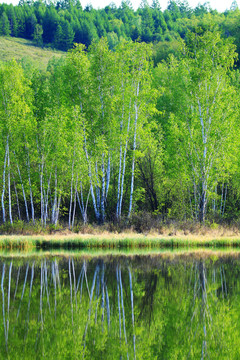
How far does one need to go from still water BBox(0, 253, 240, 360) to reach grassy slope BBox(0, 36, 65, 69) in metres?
79.9

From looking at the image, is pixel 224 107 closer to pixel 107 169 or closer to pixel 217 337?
pixel 107 169

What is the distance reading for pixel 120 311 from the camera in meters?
10.3

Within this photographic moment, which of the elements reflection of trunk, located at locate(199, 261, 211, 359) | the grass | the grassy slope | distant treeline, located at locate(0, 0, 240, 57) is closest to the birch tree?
the grass

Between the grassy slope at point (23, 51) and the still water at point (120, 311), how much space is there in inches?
3147

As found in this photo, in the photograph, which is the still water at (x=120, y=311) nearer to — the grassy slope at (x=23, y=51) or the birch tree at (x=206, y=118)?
the birch tree at (x=206, y=118)

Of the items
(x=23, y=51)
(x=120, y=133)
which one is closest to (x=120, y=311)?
(x=120, y=133)

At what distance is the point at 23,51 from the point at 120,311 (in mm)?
98128

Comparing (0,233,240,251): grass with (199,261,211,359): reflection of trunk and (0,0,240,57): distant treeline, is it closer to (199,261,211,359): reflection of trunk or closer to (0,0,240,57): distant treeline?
(199,261,211,359): reflection of trunk

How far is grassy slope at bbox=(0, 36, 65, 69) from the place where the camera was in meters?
94.4

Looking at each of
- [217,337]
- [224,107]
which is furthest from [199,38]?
[217,337]

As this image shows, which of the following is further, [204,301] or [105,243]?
[105,243]

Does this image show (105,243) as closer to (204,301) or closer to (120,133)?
(120,133)

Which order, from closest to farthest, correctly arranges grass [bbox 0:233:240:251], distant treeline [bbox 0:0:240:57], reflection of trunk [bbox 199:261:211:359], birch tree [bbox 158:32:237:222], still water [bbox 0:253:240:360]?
1. still water [bbox 0:253:240:360]
2. reflection of trunk [bbox 199:261:211:359]
3. grass [bbox 0:233:240:251]
4. birch tree [bbox 158:32:237:222]
5. distant treeline [bbox 0:0:240:57]

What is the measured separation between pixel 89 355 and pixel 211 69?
23.8 m
